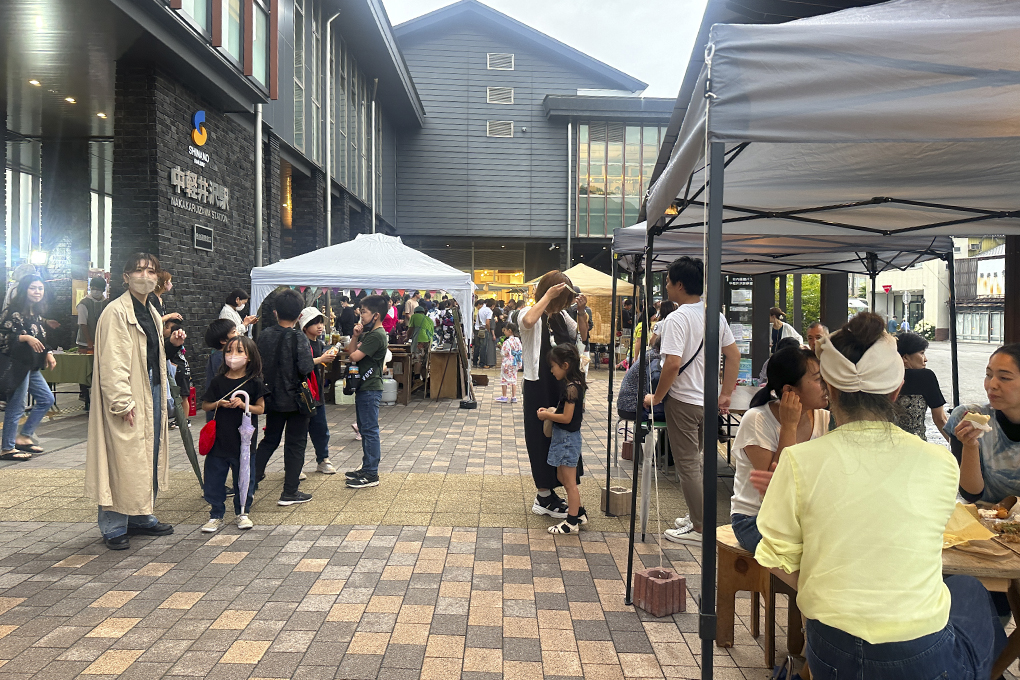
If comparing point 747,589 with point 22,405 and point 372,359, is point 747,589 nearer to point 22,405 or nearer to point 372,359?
point 372,359

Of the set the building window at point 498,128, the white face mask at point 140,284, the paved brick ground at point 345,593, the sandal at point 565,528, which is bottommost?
the paved brick ground at point 345,593

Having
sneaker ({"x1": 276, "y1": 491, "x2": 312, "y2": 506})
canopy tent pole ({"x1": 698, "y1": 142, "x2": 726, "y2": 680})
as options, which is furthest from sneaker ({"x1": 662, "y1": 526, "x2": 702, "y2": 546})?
sneaker ({"x1": 276, "y1": 491, "x2": 312, "y2": 506})

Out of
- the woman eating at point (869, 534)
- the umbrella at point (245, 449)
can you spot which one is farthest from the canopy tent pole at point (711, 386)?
the umbrella at point (245, 449)

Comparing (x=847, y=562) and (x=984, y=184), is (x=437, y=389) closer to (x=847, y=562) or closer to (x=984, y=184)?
(x=984, y=184)

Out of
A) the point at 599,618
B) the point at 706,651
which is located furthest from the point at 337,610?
the point at 706,651

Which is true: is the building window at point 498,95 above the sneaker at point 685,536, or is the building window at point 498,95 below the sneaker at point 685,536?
above

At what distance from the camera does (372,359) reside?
6.37 meters

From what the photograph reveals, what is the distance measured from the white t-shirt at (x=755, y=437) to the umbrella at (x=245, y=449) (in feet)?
11.7

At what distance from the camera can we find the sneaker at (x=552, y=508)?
5660 mm

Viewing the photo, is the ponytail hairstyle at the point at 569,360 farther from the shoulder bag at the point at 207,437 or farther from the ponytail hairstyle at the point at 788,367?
the shoulder bag at the point at 207,437

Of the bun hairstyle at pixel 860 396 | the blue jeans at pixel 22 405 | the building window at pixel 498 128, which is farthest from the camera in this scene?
the building window at pixel 498 128

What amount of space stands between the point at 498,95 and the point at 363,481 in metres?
24.3

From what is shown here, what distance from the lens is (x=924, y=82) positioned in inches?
101

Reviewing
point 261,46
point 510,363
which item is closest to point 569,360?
point 510,363
